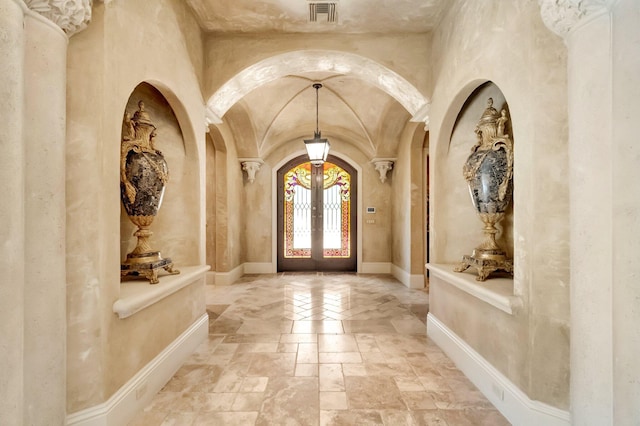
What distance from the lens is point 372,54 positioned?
362 centimetres

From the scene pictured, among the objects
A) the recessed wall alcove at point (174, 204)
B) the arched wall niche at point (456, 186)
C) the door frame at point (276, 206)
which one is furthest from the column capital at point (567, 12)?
the door frame at point (276, 206)

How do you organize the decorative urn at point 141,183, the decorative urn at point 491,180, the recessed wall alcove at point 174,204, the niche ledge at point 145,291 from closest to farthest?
the niche ledge at point 145,291 < the decorative urn at point 141,183 < the decorative urn at point 491,180 < the recessed wall alcove at point 174,204

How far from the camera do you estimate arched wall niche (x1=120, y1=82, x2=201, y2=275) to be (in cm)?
307

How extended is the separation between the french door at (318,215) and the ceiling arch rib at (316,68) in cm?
384

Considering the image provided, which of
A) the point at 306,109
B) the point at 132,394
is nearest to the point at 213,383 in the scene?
the point at 132,394

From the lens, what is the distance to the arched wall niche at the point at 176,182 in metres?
3.07

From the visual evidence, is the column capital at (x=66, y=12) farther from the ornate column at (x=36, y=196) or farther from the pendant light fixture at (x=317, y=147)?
the pendant light fixture at (x=317, y=147)

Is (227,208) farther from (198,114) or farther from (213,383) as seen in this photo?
(213,383)

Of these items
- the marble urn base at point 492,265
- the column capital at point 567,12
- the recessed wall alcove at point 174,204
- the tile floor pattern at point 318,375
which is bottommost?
the tile floor pattern at point 318,375

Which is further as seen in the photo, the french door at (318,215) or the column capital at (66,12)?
the french door at (318,215)

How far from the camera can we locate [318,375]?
8.87ft

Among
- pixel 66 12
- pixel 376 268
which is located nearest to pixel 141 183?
pixel 66 12

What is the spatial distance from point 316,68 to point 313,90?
1928 millimetres

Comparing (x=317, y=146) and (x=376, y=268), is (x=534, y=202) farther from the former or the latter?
(x=376, y=268)
